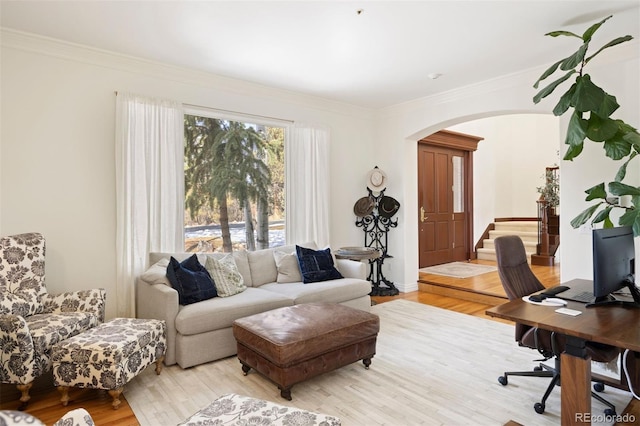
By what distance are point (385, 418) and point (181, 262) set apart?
227cm

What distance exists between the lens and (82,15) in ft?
9.27

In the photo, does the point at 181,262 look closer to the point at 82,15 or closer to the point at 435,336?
the point at 82,15

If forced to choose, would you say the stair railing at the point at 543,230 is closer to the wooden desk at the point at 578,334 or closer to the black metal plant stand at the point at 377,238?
the black metal plant stand at the point at 377,238

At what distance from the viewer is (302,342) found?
2551 mm

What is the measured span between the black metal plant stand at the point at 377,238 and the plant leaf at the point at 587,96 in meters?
3.24

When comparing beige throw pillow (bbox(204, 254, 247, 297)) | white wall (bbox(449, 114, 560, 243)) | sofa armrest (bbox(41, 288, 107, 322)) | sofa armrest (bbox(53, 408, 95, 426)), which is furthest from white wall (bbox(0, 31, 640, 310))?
white wall (bbox(449, 114, 560, 243))

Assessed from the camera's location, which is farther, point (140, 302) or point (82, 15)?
point (140, 302)

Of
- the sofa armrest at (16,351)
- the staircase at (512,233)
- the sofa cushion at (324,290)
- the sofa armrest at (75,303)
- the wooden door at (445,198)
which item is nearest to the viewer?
the sofa armrest at (16,351)

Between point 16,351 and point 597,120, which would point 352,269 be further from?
point 16,351

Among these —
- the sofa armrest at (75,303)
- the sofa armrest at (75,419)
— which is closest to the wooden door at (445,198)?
the sofa armrest at (75,303)

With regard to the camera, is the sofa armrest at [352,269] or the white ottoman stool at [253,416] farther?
the sofa armrest at [352,269]

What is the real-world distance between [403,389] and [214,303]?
172 cm

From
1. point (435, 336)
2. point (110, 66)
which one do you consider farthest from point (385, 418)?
point (110, 66)

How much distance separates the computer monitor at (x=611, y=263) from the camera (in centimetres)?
204
